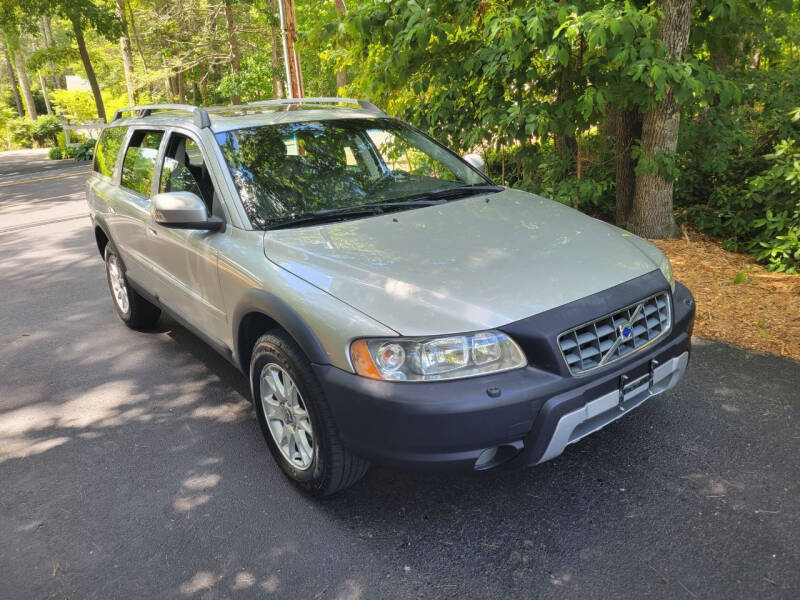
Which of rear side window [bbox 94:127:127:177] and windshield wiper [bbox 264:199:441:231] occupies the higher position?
rear side window [bbox 94:127:127:177]

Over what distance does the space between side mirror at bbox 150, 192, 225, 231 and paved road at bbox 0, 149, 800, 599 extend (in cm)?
124

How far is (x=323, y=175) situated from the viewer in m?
3.53

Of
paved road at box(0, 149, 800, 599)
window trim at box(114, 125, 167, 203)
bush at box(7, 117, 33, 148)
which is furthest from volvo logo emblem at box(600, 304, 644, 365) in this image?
bush at box(7, 117, 33, 148)

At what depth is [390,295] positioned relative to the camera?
2.55 meters

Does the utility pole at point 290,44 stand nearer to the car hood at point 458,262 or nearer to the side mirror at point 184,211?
the side mirror at point 184,211

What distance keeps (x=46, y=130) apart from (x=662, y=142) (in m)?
36.6

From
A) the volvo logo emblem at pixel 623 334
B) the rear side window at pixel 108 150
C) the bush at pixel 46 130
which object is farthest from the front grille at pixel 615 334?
the bush at pixel 46 130

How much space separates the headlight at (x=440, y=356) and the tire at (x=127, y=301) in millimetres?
3125

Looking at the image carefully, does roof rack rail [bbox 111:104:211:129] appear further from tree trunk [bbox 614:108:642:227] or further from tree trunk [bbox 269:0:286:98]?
tree trunk [bbox 269:0:286:98]

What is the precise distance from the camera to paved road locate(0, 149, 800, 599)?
250 cm

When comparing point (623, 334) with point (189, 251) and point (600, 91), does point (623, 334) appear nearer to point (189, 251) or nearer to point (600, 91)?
point (189, 251)

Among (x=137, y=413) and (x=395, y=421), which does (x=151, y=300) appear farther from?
(x=395, y=421)

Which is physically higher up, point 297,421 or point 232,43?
point 232,43

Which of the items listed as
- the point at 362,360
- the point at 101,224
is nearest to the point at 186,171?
the point at 101,224
